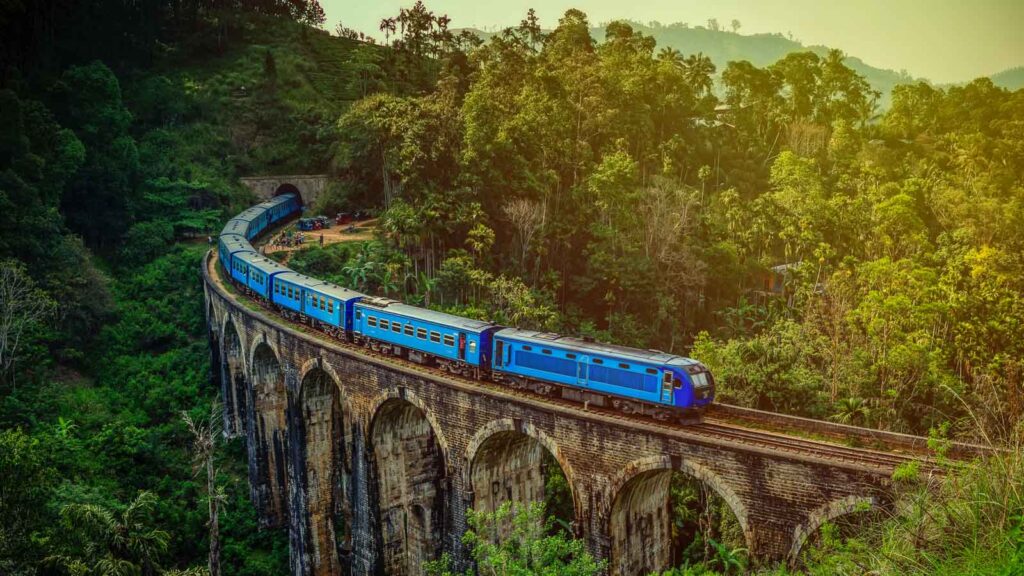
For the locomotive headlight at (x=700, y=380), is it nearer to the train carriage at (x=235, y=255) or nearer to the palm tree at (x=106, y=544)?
the palm tree at (x=106, y=544)

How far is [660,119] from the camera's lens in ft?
199

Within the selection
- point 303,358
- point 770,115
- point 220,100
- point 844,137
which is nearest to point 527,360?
point 303,358

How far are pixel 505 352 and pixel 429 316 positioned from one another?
4.10 metres

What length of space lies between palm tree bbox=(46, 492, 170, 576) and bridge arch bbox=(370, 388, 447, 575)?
782 centimetres

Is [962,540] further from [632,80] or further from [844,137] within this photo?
[844,137]

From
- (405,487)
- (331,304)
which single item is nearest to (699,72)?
(331,304)

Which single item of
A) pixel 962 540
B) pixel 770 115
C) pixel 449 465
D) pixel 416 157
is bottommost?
pixel 449 465

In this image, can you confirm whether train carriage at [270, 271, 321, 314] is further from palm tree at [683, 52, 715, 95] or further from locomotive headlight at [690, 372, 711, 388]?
palm tree at [683, 52, 715, 95]

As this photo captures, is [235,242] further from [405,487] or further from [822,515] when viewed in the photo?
[822,515]

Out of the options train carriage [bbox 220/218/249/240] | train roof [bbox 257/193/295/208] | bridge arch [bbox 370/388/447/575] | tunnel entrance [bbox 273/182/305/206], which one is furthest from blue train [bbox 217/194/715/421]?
tunnel entrance [bbox 273/182/305/206]

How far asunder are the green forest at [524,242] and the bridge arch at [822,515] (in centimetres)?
103

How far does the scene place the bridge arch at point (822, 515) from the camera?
16.5m

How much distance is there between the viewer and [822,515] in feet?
55.6

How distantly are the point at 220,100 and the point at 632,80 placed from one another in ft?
134
